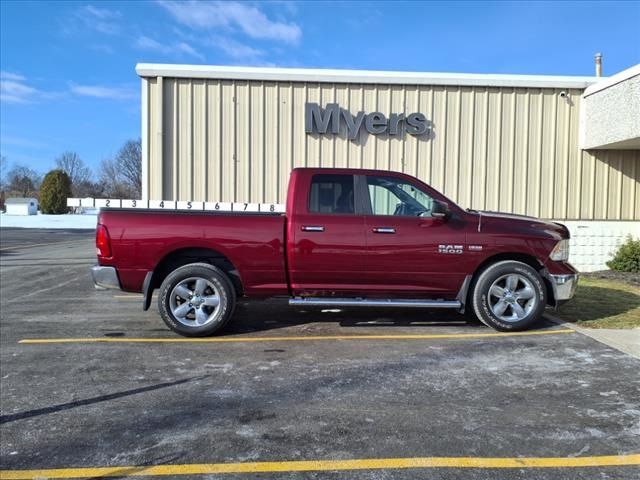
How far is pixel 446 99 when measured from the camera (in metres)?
11.9

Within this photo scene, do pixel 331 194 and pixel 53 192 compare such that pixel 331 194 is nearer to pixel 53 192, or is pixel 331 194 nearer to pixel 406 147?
pixel 406 147

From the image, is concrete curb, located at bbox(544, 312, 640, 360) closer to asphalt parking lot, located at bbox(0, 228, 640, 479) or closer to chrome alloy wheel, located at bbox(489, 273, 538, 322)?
asphalt parking lot, located at bbox(0, 228, 640, 479)

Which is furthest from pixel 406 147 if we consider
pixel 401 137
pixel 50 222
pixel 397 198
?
pixel 50 222

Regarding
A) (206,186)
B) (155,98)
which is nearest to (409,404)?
(206,186)

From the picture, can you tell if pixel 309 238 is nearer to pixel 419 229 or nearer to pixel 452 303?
pixel 419 229

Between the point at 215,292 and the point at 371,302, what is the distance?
6.11ft

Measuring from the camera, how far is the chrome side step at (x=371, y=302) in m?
6.28

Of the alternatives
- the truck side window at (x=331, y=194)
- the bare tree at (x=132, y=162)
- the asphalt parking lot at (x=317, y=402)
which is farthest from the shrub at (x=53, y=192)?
the truck side window at (x=331, y=194)

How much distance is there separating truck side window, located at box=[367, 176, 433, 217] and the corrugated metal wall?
5.47 metres

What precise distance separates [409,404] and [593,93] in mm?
10292

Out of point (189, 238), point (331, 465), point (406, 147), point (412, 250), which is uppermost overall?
point (406, 147)

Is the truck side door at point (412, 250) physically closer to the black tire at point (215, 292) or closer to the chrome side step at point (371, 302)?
the chrome side step at point (371, 302)

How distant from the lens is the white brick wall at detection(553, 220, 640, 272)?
476 inches

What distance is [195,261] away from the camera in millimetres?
6469
